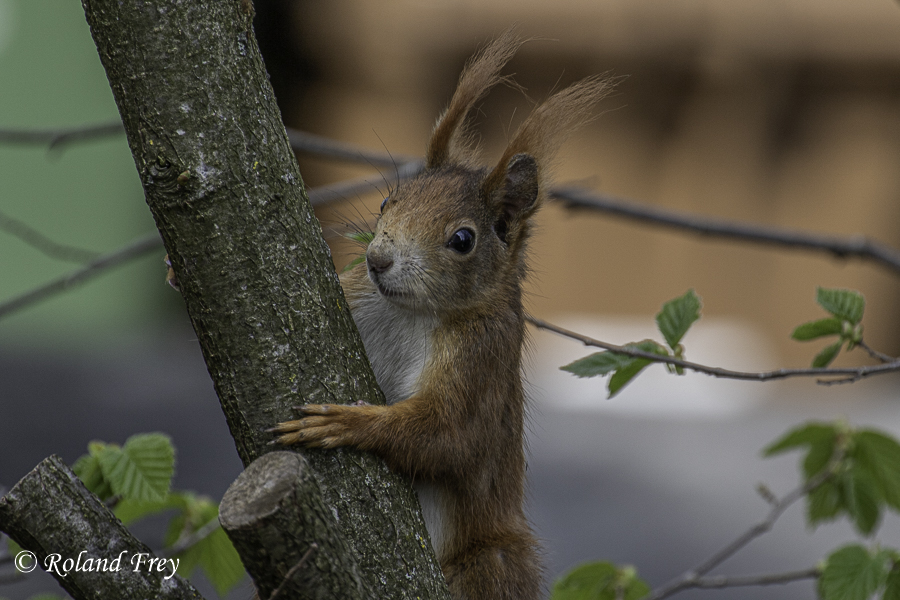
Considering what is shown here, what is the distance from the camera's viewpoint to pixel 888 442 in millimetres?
1738

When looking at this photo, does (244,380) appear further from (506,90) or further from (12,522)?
(506,90)

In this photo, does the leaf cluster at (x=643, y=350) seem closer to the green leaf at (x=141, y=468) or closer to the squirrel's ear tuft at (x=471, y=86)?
the squirrel's ear tuft at (x=471, y=86)

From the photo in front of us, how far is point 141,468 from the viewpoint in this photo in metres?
1.49

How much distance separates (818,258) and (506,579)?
4356 mm

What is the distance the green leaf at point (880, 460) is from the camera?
171 cm

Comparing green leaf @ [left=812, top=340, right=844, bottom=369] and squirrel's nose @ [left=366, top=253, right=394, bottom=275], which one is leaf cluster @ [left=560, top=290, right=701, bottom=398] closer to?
green leaf @ [left=812, top=340, right=844, bottom=369]

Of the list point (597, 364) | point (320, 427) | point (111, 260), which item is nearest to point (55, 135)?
point (111, 260)

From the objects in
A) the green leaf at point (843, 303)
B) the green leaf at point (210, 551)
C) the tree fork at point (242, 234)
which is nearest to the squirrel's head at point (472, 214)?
the tree fork at point (242, 234)

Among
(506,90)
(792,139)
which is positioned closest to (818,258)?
(792,139)

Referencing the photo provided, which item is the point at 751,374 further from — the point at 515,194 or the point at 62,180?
the point at 62,180

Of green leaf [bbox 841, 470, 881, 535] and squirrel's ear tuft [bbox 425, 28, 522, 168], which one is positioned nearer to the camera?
squirrel's ear tuft [bbox 425, 28, 522, 168]

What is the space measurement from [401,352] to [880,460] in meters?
0.99

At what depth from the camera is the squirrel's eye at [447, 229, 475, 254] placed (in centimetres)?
169

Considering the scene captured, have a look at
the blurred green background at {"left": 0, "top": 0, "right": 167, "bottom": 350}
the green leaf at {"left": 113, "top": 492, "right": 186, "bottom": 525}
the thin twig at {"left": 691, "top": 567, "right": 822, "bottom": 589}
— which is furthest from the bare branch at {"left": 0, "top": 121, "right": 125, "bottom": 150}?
the blurred green background at {"left": 0, "top": 0, "right": 167, "bottom": 350}
